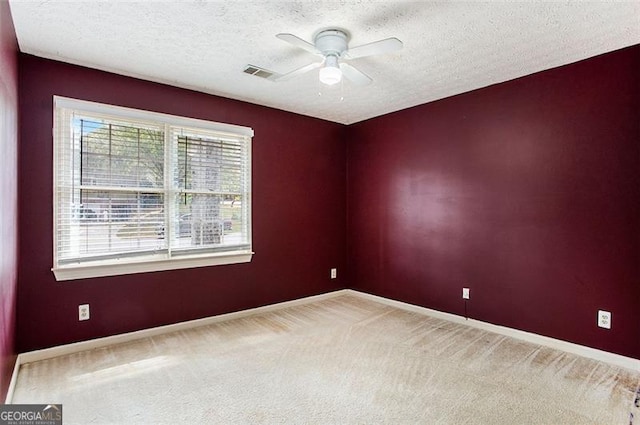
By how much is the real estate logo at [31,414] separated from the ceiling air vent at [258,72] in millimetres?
2812

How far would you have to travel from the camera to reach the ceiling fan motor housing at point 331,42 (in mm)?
2400

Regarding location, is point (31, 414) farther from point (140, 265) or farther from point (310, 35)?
point (310, 35)

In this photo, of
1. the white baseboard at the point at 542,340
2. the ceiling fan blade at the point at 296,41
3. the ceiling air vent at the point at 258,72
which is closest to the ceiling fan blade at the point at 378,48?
the ceiling fan blade at the point at 296,41

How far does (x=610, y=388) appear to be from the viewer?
2.37 metres

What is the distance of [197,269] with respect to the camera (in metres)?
Result: 3.63

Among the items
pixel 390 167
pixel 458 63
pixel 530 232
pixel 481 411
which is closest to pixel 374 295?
pixel 390 167

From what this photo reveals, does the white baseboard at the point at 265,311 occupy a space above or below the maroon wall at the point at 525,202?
below

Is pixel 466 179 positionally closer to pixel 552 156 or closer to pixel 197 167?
pixel 552 156

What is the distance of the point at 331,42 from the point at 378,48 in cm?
38

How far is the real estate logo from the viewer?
1.81 metres

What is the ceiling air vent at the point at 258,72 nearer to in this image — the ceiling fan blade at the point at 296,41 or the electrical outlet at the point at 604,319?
the ceiling fan blade at the point at 296,41

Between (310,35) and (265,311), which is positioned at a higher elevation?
(310,35)

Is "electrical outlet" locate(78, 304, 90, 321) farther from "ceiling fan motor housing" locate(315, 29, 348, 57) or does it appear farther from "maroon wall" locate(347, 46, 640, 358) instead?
"maroon wall" locate(347, 46, 640, 358)

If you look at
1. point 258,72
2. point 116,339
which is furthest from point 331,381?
point 258,72
